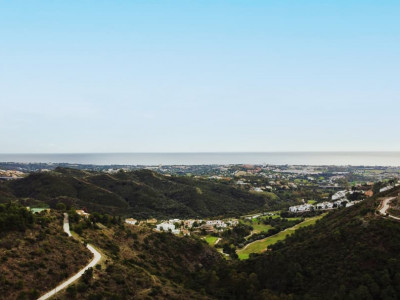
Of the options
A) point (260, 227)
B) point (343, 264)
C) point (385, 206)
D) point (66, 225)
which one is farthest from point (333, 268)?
point (260, 227)

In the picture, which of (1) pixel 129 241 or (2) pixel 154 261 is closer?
(2) pixel 154 261

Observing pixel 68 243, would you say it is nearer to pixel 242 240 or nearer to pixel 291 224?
pixel 242 240

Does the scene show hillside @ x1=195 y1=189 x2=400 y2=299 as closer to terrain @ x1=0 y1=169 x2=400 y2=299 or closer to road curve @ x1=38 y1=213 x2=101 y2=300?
terrain @ x1=0 y1=169 x2=400 y2=299

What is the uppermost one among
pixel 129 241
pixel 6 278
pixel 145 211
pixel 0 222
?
pixel 0 222

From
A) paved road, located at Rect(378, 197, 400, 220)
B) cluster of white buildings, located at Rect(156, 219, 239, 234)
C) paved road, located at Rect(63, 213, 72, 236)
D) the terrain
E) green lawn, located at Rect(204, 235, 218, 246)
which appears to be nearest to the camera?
the terrain

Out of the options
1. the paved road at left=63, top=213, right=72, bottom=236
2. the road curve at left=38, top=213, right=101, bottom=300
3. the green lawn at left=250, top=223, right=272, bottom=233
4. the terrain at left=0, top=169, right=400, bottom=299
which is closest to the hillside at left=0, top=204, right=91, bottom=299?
the terrain at left=0, top=169, right=400, bottom=299

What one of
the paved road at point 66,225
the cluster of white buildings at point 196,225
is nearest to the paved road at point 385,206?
the cluster of white buildings at point 196,225

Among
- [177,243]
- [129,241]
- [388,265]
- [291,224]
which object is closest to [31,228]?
[129,241]
